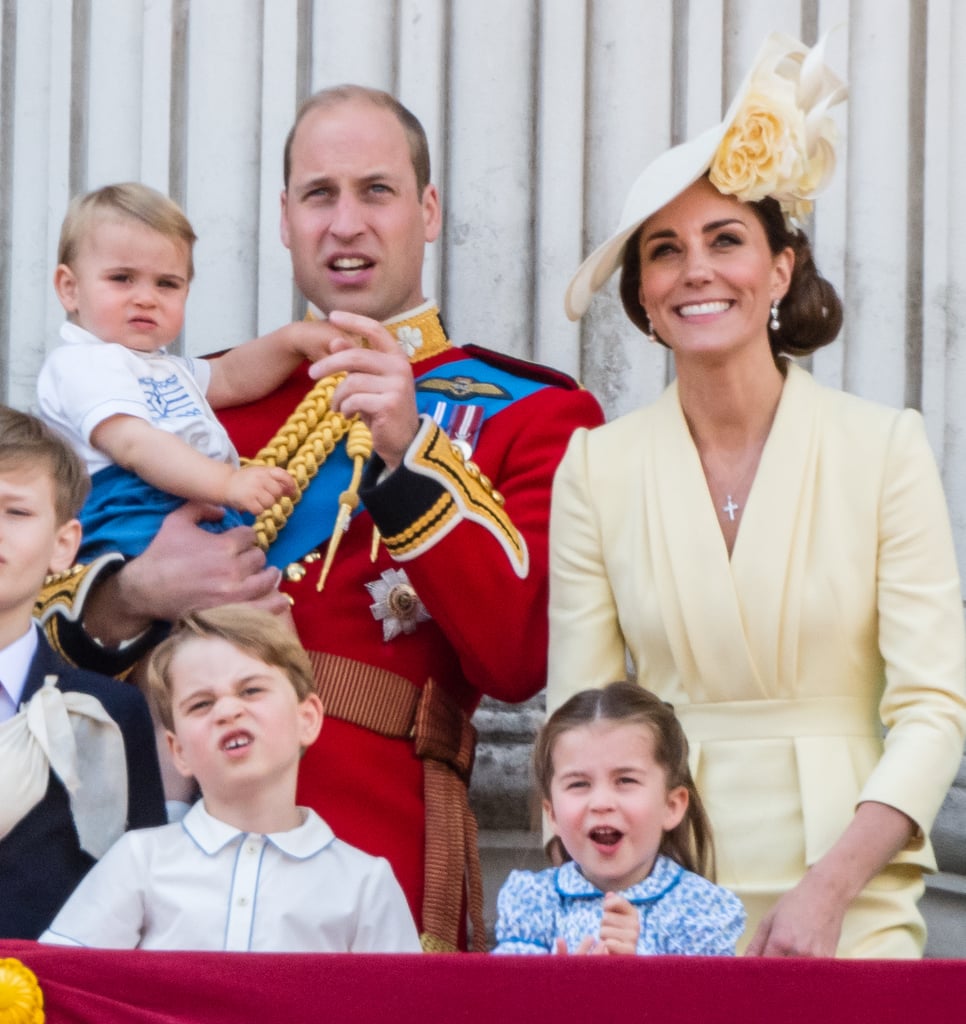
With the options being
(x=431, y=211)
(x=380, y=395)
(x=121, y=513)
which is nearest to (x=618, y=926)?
(x=380, y=395)

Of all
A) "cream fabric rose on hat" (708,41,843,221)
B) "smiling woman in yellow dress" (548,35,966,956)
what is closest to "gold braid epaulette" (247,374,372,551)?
"smiling woman in yellow dress" (548,35,966,956)

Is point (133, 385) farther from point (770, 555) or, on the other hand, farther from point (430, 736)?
point (770, 555)

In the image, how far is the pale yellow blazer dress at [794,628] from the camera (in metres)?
2.91

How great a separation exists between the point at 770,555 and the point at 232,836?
33.5 inches

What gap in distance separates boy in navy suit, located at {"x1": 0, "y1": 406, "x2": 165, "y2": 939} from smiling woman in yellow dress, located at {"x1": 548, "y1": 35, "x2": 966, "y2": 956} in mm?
638

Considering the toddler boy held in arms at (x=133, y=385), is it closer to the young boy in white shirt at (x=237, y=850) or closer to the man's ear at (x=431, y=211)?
the man's ear at (x=431, y=211)

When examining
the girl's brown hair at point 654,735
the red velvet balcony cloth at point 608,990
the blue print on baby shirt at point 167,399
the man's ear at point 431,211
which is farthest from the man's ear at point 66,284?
the red velvet balcony cloth at point 608,990

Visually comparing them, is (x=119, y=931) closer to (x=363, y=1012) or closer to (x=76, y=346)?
(x=363, y=1012)

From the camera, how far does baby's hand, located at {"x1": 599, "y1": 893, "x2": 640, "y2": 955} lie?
2471 millimetres

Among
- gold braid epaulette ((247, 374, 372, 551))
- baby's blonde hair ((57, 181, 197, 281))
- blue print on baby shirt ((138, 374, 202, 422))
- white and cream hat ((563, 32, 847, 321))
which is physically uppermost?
white and cream hat ((563, 32, 847, 321))

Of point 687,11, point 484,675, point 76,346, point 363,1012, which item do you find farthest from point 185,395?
point 363,1012

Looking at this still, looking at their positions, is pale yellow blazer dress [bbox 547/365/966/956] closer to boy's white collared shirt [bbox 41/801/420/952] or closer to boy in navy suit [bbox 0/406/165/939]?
boy's white collared shirt [bbox 41/801/420/952]

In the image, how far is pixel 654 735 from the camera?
2.72 m

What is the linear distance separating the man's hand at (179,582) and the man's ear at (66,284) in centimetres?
44
